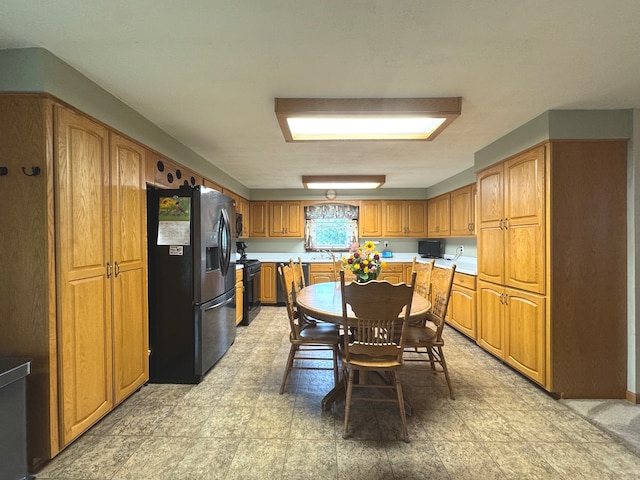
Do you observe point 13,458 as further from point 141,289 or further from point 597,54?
point 597,54

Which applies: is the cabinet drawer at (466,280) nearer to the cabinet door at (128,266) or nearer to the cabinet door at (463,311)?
the cabinet door at (463,311)

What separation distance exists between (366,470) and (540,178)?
2.44 m

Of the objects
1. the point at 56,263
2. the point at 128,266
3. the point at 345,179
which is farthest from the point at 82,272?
the point at 345,179

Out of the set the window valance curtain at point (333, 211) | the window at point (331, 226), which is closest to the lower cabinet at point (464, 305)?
the window at point (331, 226)

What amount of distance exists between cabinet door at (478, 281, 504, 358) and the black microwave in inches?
84.2

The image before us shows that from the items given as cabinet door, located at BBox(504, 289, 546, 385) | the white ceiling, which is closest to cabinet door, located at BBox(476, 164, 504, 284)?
cabinet door, located at BBox(504, 289, 546, 385)

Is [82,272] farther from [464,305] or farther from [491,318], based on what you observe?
[464,305]

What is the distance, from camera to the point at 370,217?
5648 mm

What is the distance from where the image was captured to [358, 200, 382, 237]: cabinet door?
5.64 metres

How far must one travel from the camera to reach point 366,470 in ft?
5.09

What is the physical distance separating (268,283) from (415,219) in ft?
9.99

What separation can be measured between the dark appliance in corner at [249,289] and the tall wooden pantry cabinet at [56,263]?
7.74 feet

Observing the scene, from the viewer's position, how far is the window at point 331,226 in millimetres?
5723

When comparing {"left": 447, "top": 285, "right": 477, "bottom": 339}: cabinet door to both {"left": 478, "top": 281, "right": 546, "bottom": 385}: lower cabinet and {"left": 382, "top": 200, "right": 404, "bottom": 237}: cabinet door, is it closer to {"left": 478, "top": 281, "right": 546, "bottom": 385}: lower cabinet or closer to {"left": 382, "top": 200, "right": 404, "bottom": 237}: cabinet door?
{"left": 478, "top": 281, "right": 546, "bottom": 385}: lower cabinet
